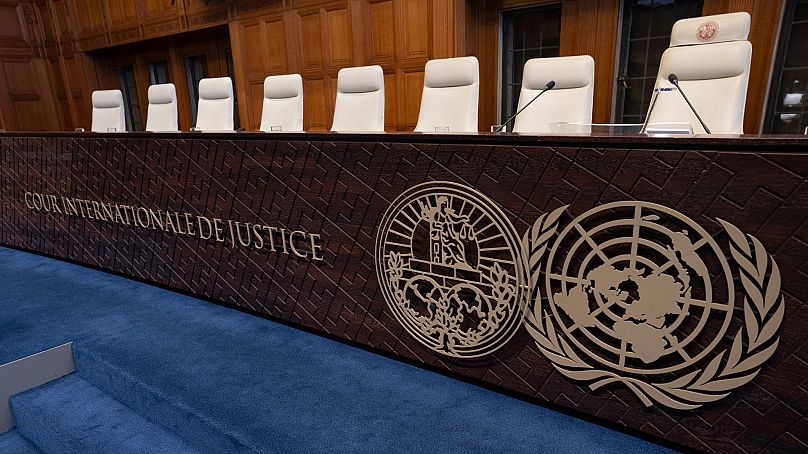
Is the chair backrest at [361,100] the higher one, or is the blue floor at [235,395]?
the chair backrest at [361,100]

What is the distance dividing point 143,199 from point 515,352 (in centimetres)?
174

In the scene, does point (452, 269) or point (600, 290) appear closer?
point (600, 290)

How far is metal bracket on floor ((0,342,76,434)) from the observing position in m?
1.64

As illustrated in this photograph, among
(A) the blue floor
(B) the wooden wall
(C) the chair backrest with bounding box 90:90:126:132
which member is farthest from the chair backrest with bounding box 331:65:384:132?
(C) the chair backrest with bounding box 90:90:126:132

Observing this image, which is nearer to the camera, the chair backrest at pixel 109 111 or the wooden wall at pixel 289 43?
the wooden wall at pixel 289 43

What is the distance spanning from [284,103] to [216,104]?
0.62 m

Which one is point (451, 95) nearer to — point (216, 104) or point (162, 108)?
point (216, 104)

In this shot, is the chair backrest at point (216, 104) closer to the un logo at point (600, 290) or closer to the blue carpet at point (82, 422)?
the blue carpet at point (82, 422)

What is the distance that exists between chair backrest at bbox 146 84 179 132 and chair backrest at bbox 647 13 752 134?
3.37m

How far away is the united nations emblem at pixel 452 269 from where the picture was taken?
A: 3.85 ft

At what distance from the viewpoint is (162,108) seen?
3.71 metres

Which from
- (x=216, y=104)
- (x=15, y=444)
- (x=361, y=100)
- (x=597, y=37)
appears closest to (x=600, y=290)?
(x=15, y=444)

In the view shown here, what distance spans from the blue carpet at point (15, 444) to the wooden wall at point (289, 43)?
3.52m

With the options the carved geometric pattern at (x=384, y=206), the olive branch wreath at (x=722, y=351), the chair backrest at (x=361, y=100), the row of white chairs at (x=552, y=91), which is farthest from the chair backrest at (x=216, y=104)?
the olive branch wreath at (x=722, y=351)
